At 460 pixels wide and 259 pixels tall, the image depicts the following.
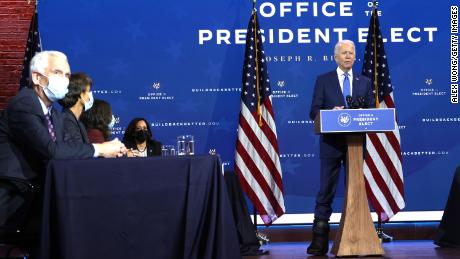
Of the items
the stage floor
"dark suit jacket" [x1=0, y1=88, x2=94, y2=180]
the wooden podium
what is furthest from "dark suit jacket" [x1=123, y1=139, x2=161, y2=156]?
"dark suit jacket" [x1=0, y1=88, x2=94, y2=180]

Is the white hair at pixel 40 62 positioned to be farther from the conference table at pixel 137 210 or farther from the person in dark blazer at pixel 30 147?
the conference table at pixel 137 210

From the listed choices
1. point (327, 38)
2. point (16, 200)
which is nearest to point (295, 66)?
point (327, 38)

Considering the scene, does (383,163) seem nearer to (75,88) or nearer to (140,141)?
(140,141)

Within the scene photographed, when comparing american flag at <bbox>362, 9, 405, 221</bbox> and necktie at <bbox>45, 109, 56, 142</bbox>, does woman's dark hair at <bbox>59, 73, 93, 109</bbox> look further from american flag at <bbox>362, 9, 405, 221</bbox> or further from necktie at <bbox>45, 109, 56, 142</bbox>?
american flag at <bbox>362, 9, 405, 221</bbox>

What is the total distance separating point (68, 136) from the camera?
162 inches

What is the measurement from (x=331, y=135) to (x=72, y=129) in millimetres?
2294

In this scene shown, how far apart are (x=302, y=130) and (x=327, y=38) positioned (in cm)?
98

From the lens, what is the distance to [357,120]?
5270 mm

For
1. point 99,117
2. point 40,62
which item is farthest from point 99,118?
point 40,62

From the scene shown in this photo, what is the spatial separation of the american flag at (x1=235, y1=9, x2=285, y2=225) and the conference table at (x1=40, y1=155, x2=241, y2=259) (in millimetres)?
3302

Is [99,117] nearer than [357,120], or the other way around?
[357,120]

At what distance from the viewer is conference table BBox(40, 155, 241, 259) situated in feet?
11.7

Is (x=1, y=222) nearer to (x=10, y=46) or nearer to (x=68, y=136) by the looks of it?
(x=68, y=136)

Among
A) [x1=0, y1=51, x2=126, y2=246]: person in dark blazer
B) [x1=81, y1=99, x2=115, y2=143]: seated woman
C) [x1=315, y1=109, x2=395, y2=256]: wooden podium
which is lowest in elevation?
[x1=315, y1=109, x2=395, y2=256]: wooden podium
